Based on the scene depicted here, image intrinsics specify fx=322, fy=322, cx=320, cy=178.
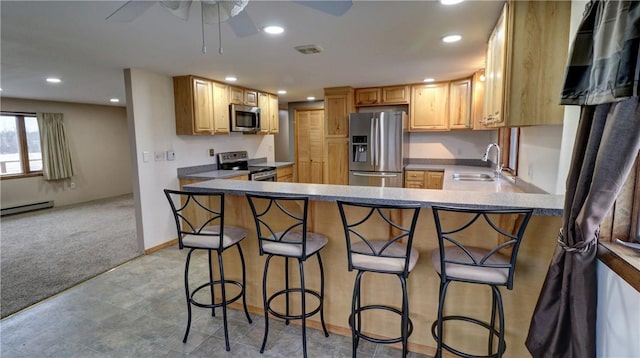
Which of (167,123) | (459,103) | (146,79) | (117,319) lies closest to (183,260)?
(117,319)

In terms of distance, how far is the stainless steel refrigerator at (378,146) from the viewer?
4.79 metres

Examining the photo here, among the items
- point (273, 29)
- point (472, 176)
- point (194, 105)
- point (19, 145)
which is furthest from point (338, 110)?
point (19, 145)

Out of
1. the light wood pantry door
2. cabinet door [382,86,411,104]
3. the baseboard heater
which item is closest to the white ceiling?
cabinet door [382,86,411,104]

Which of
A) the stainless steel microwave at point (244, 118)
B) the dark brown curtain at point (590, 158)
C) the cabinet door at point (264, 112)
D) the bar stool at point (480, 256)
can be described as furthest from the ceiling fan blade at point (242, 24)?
the cabinet door at point (264, 112)

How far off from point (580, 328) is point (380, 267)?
828mm

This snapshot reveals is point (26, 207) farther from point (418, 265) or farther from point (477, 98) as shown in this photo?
point (477, 98)

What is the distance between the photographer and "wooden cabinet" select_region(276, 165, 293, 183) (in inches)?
228

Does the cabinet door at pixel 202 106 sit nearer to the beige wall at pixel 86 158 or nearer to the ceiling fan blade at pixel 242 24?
the ceiling fan blade at pixel 242 24

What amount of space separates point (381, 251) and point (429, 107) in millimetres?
3819

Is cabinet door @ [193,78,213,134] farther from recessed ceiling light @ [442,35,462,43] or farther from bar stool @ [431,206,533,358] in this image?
bar stool @ [431,206,533,358]

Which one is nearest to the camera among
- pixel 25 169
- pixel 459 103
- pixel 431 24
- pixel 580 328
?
pixel 580 328

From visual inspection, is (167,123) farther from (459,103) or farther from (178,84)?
(459,103)

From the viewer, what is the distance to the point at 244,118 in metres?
5.05

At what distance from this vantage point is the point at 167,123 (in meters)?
4.12
